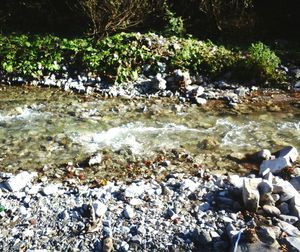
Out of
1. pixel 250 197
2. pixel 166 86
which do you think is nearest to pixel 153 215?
pixel 250 197

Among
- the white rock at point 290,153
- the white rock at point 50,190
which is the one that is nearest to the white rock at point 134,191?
the white rock at point 50,190

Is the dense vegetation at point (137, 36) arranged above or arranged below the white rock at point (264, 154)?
above

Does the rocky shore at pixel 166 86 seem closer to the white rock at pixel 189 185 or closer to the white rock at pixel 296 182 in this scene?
the white rock at pixel 296 182

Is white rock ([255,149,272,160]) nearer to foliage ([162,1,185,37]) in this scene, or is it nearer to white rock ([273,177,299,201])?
white rock ([273,177,299,201])

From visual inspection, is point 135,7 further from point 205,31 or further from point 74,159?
point 74,159

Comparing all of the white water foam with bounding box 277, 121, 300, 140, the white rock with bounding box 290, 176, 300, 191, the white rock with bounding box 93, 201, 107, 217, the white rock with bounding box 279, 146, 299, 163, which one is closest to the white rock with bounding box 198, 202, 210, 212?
the white rock with bounding box 93, 201, 107, 217

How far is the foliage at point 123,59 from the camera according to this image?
9625 millimetres

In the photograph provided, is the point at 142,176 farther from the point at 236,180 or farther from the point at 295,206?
the point at 295,206

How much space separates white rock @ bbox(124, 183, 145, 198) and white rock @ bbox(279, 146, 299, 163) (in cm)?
223

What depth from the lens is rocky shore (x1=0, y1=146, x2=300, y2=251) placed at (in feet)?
16.0

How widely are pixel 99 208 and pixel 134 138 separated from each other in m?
2.34

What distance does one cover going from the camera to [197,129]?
7824 mm

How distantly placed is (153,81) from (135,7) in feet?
8.05

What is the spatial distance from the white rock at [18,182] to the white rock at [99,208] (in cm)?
119
